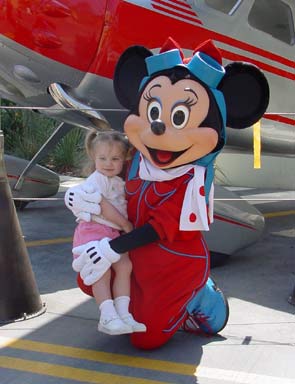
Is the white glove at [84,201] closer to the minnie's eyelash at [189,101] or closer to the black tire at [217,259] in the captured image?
the minnie's eyelash at [189,101]

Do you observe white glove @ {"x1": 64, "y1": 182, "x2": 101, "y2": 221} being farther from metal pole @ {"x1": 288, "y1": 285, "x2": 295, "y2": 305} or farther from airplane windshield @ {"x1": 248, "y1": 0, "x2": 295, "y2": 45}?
airplane windshield @ {"x1": 248, "y1": 0, "x2": 295, "y2": 45}

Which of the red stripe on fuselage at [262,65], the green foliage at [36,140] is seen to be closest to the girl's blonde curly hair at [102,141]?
the red stripe on fuselage at [262,65]

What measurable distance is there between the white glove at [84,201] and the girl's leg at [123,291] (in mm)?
297

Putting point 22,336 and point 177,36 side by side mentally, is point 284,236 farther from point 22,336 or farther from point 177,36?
point 22,336

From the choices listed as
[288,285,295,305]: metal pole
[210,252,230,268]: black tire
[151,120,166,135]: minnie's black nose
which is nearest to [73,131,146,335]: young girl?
[151,120,166,135]: minnie's black nose

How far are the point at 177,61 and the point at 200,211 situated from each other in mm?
822

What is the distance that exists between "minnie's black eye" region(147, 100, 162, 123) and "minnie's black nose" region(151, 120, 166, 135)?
0.08 metres

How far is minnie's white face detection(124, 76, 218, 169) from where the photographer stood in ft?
11.4

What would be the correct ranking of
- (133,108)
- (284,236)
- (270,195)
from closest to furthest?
(133,108)
(284,236)
(270,195)

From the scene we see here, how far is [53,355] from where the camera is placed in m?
3.58

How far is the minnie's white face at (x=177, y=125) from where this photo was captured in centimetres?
346

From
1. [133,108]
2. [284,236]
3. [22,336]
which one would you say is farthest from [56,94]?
[284,236]

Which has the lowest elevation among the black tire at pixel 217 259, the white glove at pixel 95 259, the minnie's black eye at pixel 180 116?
the black tire at pixel 217 259

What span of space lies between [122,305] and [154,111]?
104 centimetres
